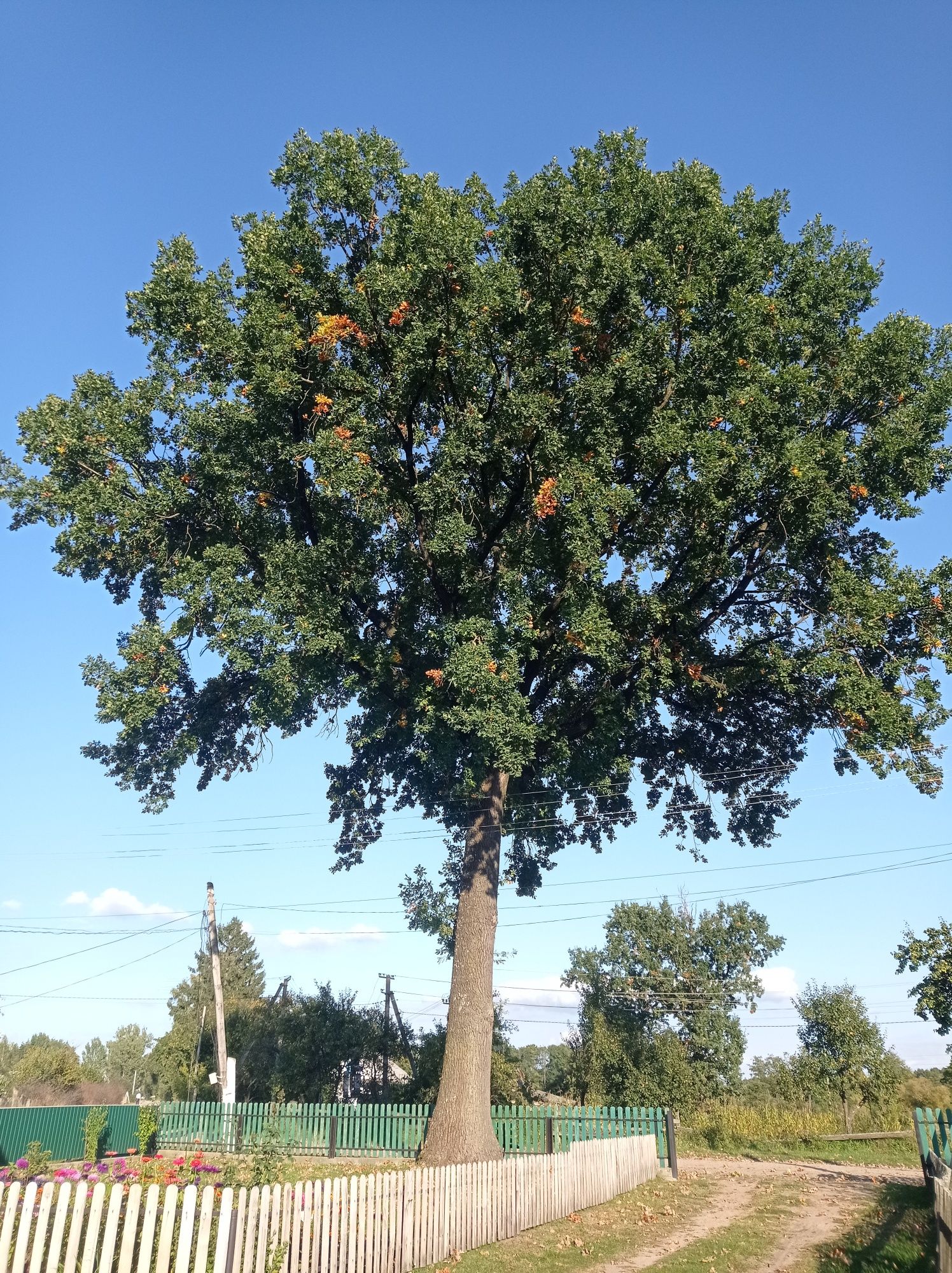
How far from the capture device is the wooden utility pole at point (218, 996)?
27.4 m

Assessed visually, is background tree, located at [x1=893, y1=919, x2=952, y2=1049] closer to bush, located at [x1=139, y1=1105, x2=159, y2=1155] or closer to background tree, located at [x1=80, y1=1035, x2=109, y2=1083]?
bush, located at [x1=139, y1=1105, x2=159, y2=1155]

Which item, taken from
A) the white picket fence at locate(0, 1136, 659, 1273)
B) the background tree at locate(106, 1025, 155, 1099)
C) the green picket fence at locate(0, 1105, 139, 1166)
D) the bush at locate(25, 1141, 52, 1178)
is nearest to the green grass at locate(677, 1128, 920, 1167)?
the white picket fence at locate(0, 1136, 659, 1273)

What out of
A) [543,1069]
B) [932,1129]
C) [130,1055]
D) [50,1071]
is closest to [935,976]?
[932,1129]

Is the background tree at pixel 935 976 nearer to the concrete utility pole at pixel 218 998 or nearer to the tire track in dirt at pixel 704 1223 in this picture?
the tire track in dirt at pixel 704 1223

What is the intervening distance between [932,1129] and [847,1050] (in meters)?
35.9

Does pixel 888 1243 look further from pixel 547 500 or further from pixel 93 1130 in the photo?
pixel 93 1130

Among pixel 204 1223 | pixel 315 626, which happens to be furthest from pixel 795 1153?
pixel 204 1223

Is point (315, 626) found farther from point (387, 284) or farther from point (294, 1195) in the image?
point (294, 1195)

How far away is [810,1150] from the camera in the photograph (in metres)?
26.1

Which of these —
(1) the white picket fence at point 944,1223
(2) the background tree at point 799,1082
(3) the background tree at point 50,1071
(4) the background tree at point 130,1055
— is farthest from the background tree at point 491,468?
(4) the background tree at point 130,1055

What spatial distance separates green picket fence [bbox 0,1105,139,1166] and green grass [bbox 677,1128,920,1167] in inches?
704

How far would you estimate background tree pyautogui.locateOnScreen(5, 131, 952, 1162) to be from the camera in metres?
17.4

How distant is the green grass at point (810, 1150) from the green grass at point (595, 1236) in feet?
25.9

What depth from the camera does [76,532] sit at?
18.1 m
